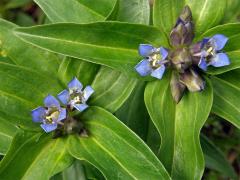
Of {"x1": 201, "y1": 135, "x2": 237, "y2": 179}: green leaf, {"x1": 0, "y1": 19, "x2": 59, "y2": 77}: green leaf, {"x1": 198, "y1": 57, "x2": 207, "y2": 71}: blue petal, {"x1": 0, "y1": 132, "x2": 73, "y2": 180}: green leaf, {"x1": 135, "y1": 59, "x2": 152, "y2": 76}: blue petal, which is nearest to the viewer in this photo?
{"x1": 198, "y1": 57, "x2": 207, "y2": 71}: blue petal

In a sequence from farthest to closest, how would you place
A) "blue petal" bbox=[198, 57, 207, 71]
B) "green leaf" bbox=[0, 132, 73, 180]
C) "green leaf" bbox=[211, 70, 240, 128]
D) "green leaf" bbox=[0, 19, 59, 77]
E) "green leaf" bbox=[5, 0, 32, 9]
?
"green leaf" bbox=[5, 0, 32, 9]
"green leaf" bbox=[0, 19, 59, 77]
"green leaf" bbox=[211, 70, 240, 128]
"green leaf" bbox=[0, 132, 73, 180]
"blue petal" bbox=[198, 57, 207, 71]

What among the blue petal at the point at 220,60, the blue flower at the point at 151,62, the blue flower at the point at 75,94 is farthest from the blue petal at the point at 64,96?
the blue petal at the point at 220,60

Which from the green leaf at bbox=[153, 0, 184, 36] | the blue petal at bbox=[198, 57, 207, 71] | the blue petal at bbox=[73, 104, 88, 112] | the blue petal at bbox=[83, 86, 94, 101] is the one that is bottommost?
the blue petal at bbox=[73, 104, 88, 112]

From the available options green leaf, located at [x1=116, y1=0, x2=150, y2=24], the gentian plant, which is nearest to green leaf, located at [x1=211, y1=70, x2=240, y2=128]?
the gentian plant

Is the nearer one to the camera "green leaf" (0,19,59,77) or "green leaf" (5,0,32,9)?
"green leaf" (0,19,59,77)

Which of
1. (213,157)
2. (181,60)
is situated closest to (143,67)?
(181,60)

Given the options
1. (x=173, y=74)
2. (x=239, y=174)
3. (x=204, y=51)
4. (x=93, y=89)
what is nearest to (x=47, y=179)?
(x=93, y=89)

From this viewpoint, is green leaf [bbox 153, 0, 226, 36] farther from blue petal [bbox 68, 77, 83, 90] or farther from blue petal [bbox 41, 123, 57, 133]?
blue petal [bbox 41, 123, 57, 133]

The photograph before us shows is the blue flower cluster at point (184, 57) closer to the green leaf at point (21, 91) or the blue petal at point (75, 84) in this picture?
the blue petal at point (75, 84)

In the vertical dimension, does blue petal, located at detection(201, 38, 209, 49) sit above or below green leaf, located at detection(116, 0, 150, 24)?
below

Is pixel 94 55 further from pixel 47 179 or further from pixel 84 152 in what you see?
pixel 47 179
